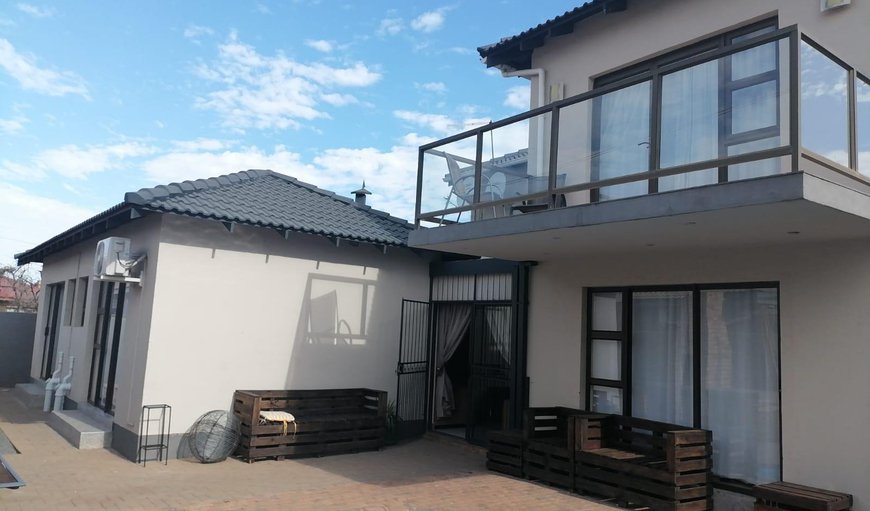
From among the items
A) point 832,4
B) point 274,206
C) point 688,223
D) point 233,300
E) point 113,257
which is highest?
point 832,4

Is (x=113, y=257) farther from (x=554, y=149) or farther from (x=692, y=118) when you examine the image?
(x=692, y=118)

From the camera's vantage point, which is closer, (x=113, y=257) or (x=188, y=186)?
(x=113, y=257)

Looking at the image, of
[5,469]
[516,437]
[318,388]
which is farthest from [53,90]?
[516,437]

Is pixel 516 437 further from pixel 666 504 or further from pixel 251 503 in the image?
pixel 251 503

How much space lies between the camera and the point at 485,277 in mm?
10211

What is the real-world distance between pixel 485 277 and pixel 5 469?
6704 mm

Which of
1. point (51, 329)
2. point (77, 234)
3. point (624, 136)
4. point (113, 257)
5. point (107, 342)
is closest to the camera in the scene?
point (624, 136)

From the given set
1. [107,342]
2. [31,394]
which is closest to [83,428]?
[107,342]

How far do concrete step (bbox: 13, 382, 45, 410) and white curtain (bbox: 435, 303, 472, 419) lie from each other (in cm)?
759

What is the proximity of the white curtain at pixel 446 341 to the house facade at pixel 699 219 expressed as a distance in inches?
69.7

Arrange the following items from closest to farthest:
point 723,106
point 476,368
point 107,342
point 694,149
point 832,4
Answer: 1. point 723,106
2. point 694,149
3. point 832,4
4. point 476,368
5. point 107,342

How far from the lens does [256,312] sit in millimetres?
9305

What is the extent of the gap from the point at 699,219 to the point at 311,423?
234 inches

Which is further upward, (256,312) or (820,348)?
(256,312)
